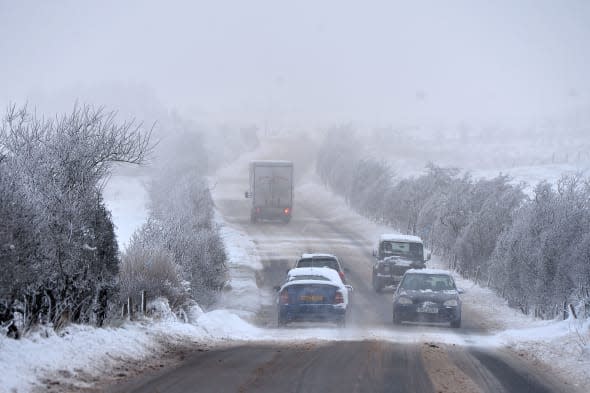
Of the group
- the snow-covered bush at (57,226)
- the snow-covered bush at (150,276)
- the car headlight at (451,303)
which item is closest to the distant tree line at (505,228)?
the car headlight at (451,303)

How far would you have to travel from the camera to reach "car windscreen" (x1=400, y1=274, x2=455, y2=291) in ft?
74.9

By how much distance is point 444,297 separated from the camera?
2206 cm

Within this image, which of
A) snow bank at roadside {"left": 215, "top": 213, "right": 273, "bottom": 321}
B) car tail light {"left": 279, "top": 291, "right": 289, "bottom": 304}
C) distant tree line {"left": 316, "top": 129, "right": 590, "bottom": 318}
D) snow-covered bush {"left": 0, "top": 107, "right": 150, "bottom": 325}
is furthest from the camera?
snow bank at roadside {"left": 215, "top": 213, "right": 273, "bottom": 321}

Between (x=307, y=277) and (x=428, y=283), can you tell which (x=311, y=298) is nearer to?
(x=307, y=277)

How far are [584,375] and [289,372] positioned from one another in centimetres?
464

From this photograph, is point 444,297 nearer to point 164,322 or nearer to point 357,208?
point 164,322

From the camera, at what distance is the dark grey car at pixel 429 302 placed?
2194 centimetres

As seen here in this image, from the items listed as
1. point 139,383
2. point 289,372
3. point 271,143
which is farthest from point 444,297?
point 271,143

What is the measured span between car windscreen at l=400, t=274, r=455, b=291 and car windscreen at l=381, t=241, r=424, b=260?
30.4 ft

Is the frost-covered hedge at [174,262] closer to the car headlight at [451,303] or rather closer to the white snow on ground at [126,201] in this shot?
the white snow on ground at [126,201]

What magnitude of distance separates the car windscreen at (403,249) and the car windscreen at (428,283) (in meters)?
9.27

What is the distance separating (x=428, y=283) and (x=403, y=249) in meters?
Answer: 9.84

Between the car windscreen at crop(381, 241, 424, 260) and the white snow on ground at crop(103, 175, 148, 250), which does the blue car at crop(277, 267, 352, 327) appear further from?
the white snow on ground at crop(103, 175, 148, 250)

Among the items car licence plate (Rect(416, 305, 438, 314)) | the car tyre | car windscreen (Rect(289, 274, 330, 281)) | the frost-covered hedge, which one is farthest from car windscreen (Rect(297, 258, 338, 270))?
car licence plate (Rect(416, 305, 438, 314))
